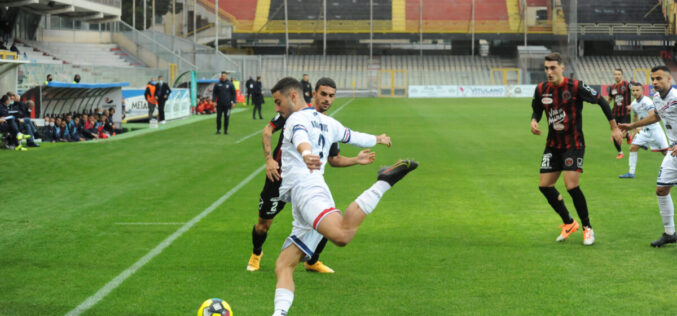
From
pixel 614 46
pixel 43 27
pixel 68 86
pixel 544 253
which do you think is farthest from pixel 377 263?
pixel 614 46

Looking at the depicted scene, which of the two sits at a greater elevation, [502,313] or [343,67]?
[343,67]

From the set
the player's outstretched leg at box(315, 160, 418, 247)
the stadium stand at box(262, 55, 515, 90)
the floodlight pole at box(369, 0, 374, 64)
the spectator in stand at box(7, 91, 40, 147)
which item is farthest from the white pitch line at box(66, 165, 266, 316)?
the stadium stand at box(262, 55, 515, 90)

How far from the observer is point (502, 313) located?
6.20m

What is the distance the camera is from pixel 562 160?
905 centimetres

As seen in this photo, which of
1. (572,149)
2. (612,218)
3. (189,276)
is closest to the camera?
(189,276)

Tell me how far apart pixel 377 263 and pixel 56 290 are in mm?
3046

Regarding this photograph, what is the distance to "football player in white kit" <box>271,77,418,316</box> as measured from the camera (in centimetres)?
544

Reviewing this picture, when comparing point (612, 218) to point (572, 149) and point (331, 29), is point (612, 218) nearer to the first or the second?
point (572, 149)

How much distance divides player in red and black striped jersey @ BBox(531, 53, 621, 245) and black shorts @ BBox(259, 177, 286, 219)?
334 cm

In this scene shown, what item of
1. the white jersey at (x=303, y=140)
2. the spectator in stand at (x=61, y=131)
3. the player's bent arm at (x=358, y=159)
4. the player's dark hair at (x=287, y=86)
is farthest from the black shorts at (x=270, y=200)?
the spectator in stand at (x=61, y=131)

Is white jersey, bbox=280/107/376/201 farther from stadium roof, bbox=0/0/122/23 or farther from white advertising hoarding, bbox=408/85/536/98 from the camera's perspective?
white advertising hoarding, bbox=408/85/536/98

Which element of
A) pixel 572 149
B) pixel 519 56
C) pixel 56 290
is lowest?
pixel 56 290

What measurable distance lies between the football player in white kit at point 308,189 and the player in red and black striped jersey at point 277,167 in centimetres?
44

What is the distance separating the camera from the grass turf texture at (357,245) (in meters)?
6.61
